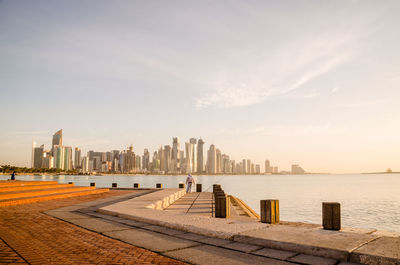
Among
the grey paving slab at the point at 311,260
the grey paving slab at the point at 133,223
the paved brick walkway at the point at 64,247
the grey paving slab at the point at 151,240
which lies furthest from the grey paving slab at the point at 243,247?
the grey paving slab at the point at 133,223

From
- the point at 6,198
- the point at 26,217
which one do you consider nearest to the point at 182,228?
the point at 26,217

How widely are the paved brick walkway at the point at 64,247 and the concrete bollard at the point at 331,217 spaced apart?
4.92 m

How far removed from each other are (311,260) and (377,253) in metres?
1.17

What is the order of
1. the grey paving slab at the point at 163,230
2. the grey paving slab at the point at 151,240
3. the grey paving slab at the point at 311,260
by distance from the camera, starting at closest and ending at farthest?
1. the grey paving slab at the point at 311,260
2. the grey paving slab at the point at 151,240
3. the grey paving slab at the point at 163,230

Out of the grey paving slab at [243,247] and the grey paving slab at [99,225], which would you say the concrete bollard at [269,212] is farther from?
the grey paving slab at [99,225]

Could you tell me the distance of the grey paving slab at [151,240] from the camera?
21.0 ft

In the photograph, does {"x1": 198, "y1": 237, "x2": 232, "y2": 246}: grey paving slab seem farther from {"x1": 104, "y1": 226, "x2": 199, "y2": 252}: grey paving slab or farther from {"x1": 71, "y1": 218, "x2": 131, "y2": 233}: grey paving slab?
{"x1": 71, "y1": 218, "x2": 131, "y2": 233}: grey paving slab

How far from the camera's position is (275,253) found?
5.75 meters

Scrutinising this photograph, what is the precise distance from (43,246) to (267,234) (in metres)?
5.30

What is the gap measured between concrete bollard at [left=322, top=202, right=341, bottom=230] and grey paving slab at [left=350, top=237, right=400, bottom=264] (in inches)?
85.0

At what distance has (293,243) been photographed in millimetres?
5910

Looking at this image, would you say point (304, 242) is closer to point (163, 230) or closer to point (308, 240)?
point (308, 240)

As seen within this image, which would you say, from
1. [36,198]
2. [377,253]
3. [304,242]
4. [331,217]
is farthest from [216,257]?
[36,198]

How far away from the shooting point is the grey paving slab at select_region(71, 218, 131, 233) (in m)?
8.47
